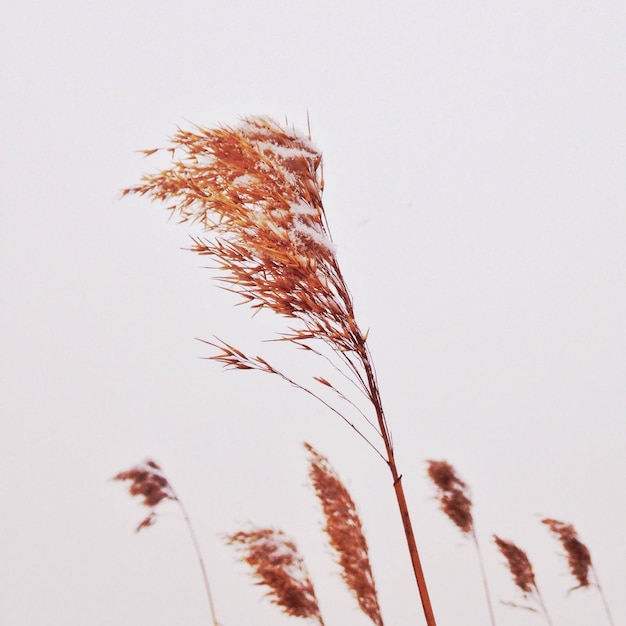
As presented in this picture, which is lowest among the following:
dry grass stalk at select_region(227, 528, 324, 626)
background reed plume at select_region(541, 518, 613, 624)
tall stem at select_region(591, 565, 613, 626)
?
tall stem at select_region(591, 565, 613, 626)

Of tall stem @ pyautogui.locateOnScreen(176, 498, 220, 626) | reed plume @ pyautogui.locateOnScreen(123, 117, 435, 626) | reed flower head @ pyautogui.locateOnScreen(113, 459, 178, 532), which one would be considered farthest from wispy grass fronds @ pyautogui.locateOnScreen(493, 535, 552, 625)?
reed flower head @ pyautogui.locateOnScreen(113, 459, 178, 532)

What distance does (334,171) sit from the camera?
8.33ft

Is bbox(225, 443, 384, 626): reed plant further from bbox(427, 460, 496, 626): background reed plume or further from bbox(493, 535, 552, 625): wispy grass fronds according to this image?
bbox(493, 535, 552, 625): wispy grass fronds

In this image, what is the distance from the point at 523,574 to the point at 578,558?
237mm

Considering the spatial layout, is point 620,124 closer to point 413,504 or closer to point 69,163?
point 413,504

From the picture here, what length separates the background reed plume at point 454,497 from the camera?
2279 mm

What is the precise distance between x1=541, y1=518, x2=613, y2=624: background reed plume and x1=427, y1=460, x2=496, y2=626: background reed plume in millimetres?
347

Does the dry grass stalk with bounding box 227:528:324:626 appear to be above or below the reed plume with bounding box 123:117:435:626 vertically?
below

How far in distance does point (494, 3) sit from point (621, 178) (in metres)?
1.03

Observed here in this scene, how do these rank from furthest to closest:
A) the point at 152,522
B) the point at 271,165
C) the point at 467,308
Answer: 1. the point at 467,308
2. the point at 152,522
3. the point at 271,165

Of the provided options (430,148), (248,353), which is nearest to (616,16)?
(430,148)

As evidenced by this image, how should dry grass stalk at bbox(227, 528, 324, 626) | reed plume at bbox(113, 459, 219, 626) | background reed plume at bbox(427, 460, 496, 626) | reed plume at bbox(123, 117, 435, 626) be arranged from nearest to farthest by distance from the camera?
reed plume at bbox(123, 117, 435, 626)
dry grass stalk at bbox(227, 528, 324, 626)
reed plume at bbox(113, 459, 219, 626)
background reed plume at bbox(427, 460, 496, 626)

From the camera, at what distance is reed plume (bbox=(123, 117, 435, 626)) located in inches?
54.4

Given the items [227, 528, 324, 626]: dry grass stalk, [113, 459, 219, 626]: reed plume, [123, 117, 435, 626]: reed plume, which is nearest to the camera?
[123, 117, 435, 626]: reed plume
